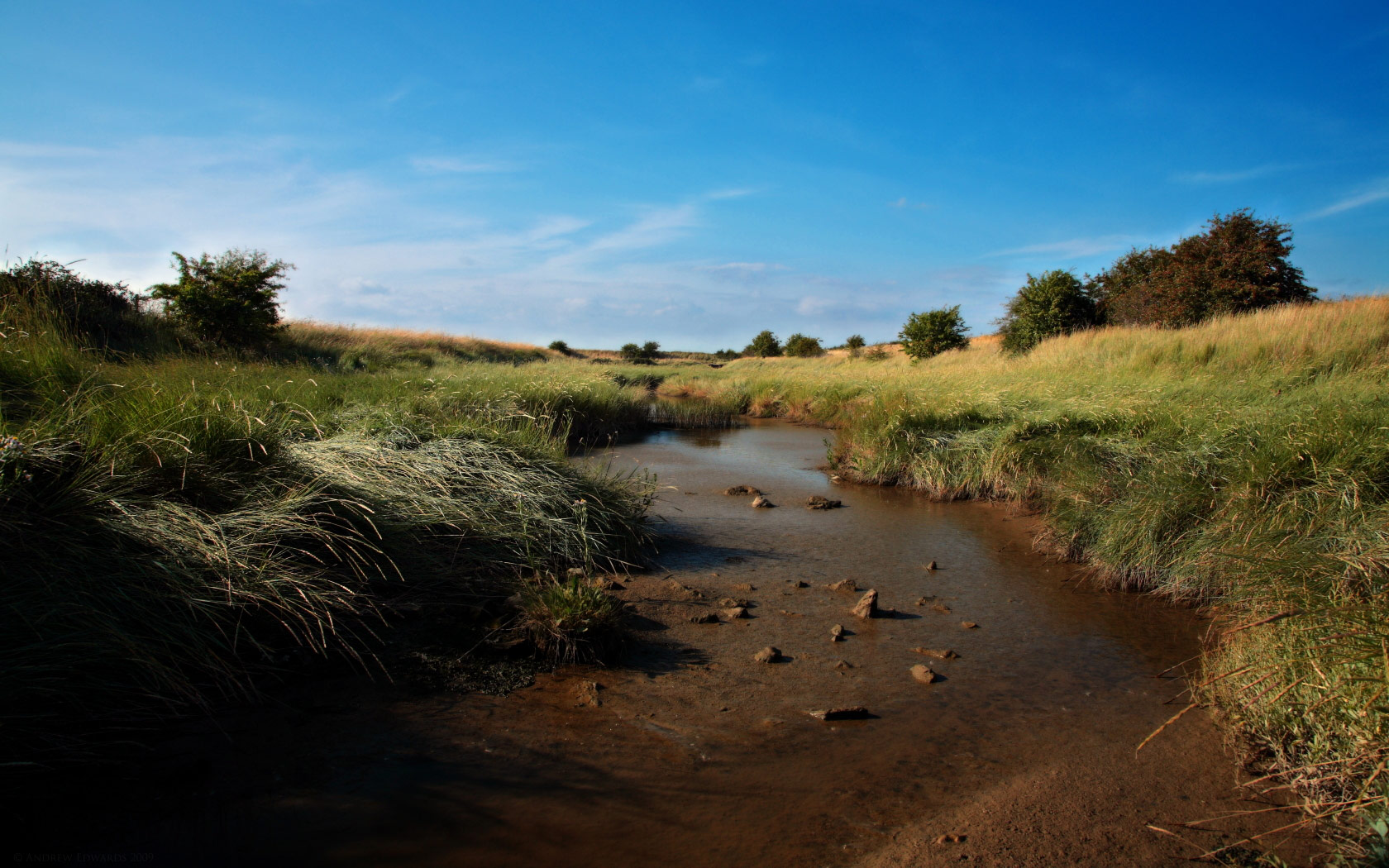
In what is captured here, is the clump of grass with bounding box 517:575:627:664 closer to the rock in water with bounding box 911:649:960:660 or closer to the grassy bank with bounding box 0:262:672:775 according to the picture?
the grassy bank with bounding box 0:262:672:775

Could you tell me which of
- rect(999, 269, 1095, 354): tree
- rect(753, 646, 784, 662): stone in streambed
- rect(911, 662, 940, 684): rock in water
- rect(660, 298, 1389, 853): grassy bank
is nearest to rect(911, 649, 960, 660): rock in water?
rect(911, 662, 940, 684): rock in water

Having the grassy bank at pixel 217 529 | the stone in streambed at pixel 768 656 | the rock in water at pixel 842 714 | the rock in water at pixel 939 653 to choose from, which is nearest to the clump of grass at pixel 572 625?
the grassy bank at pixel 217 529

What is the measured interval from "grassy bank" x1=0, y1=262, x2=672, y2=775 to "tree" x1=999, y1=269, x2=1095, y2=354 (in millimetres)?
21132

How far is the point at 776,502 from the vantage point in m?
7.93

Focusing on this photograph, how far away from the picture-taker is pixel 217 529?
339 centimetres

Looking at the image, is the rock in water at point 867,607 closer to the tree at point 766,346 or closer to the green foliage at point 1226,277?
the green foliage at point 1226,277

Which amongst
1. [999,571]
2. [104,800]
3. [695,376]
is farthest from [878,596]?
[695,376]

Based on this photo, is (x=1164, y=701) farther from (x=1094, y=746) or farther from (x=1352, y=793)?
(x=1352, y=793)

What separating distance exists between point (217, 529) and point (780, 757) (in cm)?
288

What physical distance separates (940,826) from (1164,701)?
1.79 m

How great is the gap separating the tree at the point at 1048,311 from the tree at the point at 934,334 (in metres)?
2.30

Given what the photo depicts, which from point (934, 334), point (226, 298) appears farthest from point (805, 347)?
point (226, 298)

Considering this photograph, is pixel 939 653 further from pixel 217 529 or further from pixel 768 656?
pixel 217 529

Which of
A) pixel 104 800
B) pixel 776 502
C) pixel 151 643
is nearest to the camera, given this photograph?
pixel 104 800
